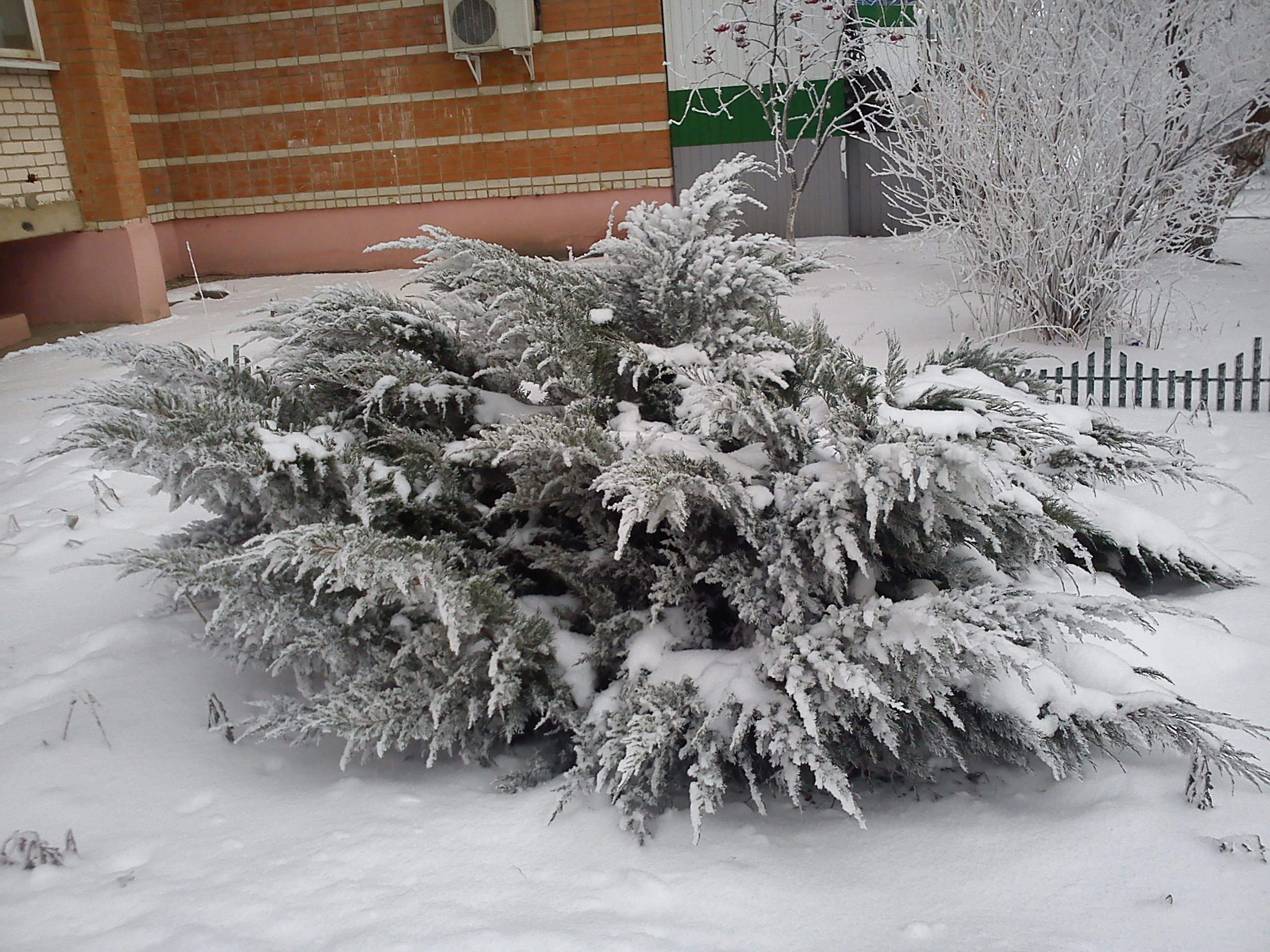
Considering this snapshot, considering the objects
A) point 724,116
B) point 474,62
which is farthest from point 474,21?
point 724,116

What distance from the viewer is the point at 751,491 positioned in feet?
7.72

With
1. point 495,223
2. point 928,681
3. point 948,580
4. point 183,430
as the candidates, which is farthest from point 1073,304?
point 495,223

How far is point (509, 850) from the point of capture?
79.6 inches

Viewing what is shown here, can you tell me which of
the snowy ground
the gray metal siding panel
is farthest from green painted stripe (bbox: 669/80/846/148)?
the snowy ground

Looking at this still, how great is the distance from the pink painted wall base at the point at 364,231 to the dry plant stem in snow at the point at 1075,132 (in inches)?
178

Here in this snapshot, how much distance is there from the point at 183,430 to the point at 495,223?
8833 mm

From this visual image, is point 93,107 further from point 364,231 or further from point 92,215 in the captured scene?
point 364,231

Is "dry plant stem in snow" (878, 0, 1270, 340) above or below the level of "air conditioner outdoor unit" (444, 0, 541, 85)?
below

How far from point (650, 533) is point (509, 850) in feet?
2.47

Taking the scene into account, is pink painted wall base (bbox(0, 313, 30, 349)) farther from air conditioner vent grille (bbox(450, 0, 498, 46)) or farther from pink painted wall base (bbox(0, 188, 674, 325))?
air conditioner vent grille (bbox(450, 0, 498, 46))

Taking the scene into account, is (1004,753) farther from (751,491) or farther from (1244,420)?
(1244,420)

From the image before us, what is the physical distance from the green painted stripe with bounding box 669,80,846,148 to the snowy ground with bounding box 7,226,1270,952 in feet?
28.3

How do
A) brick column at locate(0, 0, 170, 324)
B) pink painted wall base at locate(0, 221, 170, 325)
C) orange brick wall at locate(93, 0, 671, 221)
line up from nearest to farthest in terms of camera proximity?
brick column at locate(0, 0, 170, 324) < pink painted wall base at locate(0, 221, 170, 325) < orange brick wall at locate(93, 0, 671, 221)

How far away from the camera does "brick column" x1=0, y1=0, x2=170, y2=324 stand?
26.5ft
